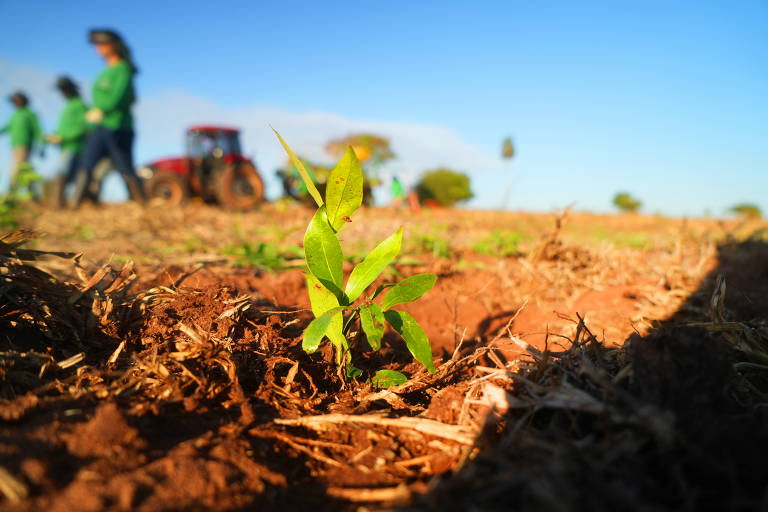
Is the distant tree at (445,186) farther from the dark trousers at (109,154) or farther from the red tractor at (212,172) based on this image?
the dark trousers at (109,154)

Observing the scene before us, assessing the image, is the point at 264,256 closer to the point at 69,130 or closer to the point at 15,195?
the point at 15,195

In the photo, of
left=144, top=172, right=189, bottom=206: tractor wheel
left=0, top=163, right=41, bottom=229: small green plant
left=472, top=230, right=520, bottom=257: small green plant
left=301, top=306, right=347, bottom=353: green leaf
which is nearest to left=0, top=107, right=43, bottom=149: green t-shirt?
left=144, top=172, right=189, bottom=206: tractor wheel

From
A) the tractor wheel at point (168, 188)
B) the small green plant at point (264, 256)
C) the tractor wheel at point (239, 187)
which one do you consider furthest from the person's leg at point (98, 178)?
the small green plant at point (264, 256)

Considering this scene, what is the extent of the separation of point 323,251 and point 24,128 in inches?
373

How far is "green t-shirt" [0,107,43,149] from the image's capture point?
7789 mm

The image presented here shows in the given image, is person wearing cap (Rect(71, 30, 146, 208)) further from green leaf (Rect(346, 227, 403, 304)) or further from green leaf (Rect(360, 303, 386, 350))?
green leaf (Rect(360, 303, 386, 350))

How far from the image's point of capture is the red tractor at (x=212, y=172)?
32.5 feet

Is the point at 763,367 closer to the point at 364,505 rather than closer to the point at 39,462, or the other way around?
the point at 364,505

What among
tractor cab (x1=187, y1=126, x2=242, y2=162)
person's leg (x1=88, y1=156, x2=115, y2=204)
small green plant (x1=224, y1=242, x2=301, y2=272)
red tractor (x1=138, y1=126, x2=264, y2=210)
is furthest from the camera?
tractor cab (x1=187, y1=126, x2=242, y2=162)

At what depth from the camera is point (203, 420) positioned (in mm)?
1107

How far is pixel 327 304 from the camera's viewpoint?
1.31 m

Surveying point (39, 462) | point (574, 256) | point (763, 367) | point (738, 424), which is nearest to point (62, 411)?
point (39, 462)

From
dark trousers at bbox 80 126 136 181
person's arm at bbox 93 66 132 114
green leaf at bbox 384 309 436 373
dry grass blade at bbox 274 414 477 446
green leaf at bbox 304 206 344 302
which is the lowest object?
dry grass blade at bbox 274 414 477 446

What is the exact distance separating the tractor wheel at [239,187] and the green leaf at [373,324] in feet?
29.9
